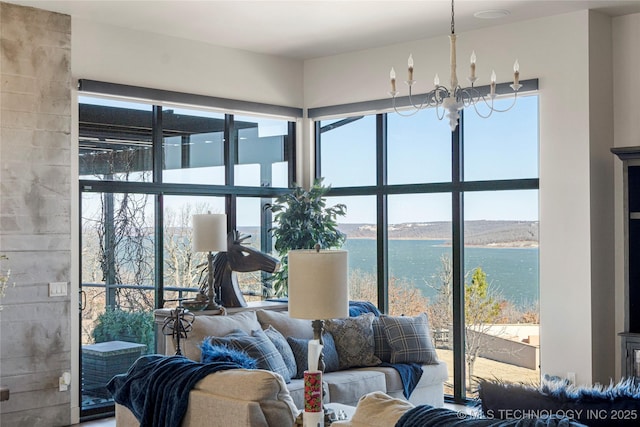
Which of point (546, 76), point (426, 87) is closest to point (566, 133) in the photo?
point (546, 76)

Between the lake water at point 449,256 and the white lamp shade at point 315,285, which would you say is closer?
the white lamp shade at point 315,285

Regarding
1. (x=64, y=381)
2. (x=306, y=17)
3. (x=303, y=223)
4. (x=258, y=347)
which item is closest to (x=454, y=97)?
(x=258, y=347)

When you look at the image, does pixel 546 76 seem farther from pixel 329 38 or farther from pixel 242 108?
pixel 242 108

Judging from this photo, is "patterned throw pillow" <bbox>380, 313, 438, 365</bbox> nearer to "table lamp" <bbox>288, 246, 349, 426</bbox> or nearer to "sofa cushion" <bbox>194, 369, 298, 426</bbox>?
"sofa cushion" <bbox>194, 369, 298, 426</bbox>

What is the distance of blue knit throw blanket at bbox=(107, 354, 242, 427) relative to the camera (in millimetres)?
3939

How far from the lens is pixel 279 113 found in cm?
812

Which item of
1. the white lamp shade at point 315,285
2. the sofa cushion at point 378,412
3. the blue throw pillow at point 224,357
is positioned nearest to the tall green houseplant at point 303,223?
the blue throw pillow at point 224,357

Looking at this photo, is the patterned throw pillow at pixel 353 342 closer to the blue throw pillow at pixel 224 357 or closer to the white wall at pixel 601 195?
the blue throw pillow at pixel 224 357

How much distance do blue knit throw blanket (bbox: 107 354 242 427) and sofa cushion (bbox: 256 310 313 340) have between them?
1.78 metres

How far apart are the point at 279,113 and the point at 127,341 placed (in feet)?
8.90

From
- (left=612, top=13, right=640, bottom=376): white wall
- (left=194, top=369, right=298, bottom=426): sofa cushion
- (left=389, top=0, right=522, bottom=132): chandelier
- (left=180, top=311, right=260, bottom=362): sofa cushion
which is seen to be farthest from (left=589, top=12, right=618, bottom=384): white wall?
(left=194, top=369, right=298, bottom=426): sofa cushion

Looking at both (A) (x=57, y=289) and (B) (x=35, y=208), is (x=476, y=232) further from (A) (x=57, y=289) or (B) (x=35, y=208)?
(B) (x=35, y=208)

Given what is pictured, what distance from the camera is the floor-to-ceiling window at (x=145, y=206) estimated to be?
6730 mm

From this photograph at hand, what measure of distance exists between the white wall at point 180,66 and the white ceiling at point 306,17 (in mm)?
120
